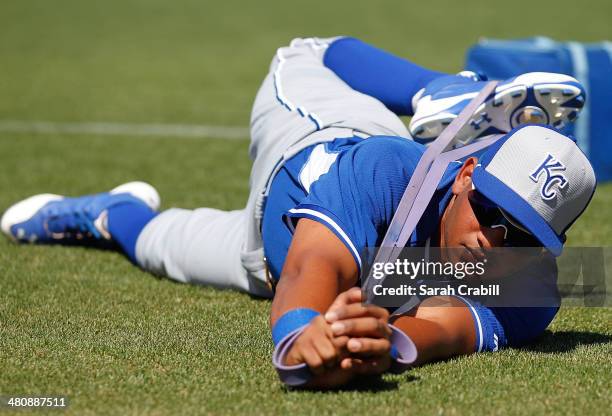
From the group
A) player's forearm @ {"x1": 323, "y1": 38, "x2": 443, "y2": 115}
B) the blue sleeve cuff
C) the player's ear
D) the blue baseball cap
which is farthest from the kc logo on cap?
player's forearm @ {"x1": 323, "y1": 38, "x2": 443, "y2": 115}

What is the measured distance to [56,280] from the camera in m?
3.16

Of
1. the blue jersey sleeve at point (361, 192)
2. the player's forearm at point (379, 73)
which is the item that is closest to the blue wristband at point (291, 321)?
the blue jersey sleeve at point (361, 192)

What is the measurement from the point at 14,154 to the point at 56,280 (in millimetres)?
2482

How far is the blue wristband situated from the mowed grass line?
0.45 feet

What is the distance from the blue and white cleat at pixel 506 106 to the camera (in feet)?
9.41

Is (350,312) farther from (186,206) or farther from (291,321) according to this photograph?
(186,206)

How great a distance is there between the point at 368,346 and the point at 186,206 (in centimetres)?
244

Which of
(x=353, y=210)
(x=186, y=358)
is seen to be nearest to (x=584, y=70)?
(x=353, y=210)

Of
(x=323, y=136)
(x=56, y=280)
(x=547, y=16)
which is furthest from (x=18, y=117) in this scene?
(x=547, y=16)

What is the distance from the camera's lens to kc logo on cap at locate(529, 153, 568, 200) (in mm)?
2197

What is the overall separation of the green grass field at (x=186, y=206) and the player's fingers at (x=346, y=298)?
0.66ft

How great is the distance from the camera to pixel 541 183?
220 cm

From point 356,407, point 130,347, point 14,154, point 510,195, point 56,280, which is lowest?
point 14,154

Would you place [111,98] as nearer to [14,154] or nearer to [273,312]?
[14,154]
